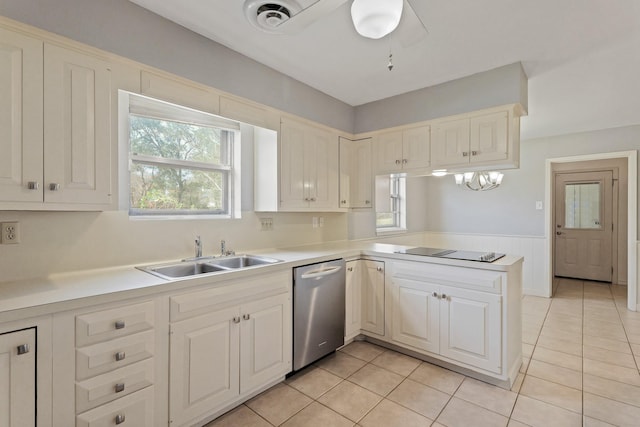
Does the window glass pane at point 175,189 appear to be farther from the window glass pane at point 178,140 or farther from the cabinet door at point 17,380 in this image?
the cabinet door at point 17,380

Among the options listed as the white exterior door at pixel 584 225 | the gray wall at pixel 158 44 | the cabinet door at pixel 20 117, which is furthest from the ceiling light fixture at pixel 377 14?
the white exterior door at pixel 584 225

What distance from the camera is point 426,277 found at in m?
2.58

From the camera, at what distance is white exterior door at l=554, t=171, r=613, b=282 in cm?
542

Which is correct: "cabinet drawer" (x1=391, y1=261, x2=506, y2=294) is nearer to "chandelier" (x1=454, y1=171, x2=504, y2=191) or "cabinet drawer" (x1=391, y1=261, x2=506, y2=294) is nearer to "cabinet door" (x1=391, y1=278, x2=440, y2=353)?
"cabinet door" (x1=391, y1=278, x2=440, y2=353)

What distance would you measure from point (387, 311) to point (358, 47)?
7.35ft

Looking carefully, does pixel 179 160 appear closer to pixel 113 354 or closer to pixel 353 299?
pixel 113 354

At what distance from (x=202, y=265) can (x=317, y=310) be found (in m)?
0.97

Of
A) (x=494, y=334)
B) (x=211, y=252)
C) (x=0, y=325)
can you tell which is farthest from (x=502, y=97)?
(x=0, y=325)

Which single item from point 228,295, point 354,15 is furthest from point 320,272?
point 354,15

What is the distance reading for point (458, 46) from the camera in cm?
232

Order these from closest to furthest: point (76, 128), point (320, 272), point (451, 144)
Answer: point (76, 128) < point (320, 272) < point (451, 144)

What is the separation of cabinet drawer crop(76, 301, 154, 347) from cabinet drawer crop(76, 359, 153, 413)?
18cm

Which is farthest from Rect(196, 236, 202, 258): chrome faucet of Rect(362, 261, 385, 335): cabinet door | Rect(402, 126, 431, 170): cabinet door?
Rect(402, 126, 431, 170): cabinet door

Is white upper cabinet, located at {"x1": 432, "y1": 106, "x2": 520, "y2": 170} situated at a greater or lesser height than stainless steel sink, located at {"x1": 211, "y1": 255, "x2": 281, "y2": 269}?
greater
